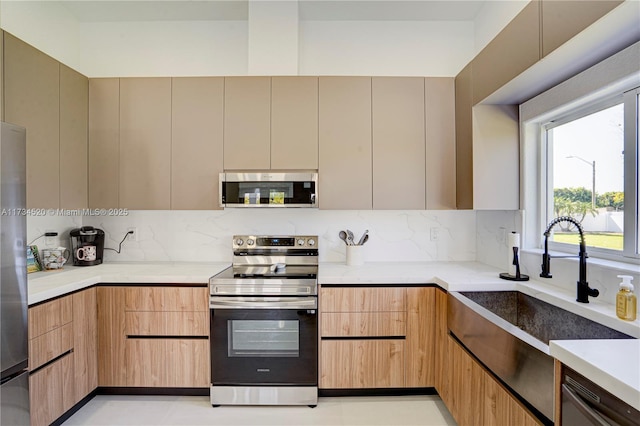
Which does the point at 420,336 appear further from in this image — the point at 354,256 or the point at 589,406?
the point at 589,406

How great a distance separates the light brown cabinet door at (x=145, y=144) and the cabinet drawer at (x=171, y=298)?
0.66 m

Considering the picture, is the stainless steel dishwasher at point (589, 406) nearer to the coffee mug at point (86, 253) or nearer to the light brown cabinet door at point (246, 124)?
the light brown cabinet door at point (246, 124)

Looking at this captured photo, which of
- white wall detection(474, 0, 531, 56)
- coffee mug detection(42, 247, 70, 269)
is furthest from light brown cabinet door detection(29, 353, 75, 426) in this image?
white wall detection(474, 0, 531, 56)

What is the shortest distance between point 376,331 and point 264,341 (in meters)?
0.76

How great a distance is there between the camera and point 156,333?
7.18 ft

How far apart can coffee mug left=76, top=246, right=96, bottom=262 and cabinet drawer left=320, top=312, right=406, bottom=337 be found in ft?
6.35

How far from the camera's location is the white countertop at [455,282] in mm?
911

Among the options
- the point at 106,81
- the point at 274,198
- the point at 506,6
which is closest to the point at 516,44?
the point at 506,6

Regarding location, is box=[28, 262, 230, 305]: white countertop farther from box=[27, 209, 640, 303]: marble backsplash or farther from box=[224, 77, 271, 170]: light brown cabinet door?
box=[224, 77, 271, 170]: light brown cabinet door

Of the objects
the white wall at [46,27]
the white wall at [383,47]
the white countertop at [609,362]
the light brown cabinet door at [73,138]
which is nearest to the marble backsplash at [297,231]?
the light brown cabinet door at [73,138]

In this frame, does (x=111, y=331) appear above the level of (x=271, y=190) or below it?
below

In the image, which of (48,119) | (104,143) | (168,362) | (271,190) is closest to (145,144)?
(104,143)

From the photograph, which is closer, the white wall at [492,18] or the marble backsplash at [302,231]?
the white wall at [492,18]

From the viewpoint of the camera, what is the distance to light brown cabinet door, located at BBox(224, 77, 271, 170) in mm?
2479
